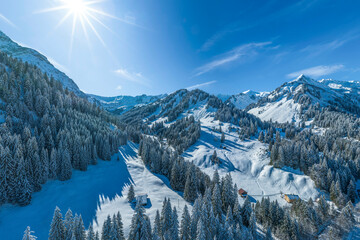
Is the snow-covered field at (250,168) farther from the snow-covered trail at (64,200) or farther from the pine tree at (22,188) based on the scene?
the pine tree at (22,188)

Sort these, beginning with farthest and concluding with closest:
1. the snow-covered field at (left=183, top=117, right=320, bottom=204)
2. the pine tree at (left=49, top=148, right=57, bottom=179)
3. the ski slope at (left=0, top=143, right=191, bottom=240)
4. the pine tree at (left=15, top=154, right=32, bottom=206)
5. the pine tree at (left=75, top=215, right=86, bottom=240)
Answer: the snow-covered field at (left=183, top=117, right=320, bottom=204)
the pine tree at (left=49, top=148, right=57, bottom=179)
the pine tree at (left=15, top=154, right=32, bottom=206)
the ski slope at (left=0, top=143, right=191, bottom=240)
the pine tree at (left=75, top=215, right=86, bottom=240)

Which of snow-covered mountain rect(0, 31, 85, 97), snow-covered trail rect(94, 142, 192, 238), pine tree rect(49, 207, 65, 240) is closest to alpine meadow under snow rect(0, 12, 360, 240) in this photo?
pine tree rect(49, 207, 65, 240)

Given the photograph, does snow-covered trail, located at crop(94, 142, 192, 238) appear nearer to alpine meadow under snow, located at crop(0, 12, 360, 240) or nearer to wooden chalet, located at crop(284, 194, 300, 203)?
alpine meadow under snow, located at crop(0, 12, 360, 240)

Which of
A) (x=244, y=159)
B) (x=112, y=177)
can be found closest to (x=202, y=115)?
(x=244, y=159)

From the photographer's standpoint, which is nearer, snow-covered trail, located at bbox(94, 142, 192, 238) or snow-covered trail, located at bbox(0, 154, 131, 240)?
snow-covered trail, located at bbox(0, 154, 131, 240)

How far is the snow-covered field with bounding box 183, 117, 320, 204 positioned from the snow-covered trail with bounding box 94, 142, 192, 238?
128ft

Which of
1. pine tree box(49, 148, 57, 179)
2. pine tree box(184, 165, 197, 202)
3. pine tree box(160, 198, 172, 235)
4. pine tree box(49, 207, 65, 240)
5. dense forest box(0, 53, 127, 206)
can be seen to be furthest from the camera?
pine tree box(184, 165, 197, 202)

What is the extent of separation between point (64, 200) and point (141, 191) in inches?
877

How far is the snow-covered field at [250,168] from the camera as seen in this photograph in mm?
72188

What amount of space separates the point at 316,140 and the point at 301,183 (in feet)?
188

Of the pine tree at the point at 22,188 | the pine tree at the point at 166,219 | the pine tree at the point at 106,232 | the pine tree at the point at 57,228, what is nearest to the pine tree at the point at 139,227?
the pine tree at the point at 106,232

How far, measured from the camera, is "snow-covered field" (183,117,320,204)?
72.2m

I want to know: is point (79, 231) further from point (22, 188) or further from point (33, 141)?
point (33, 141)

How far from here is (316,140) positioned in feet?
361
